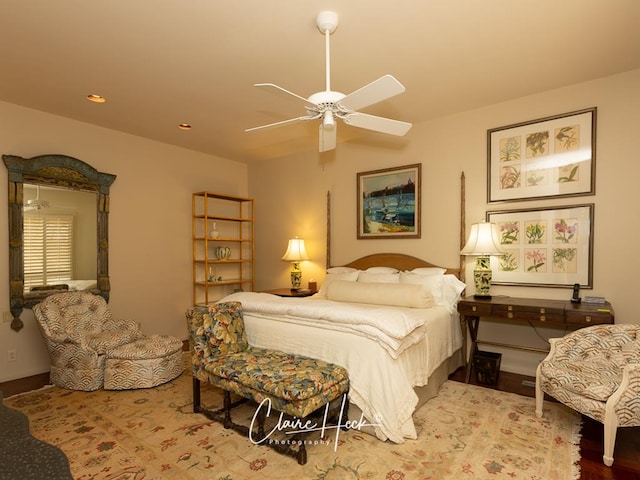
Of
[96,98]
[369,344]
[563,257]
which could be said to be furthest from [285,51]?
[563,257]

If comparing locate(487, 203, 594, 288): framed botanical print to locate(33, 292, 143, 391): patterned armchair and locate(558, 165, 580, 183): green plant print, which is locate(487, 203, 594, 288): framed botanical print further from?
locate(33, 292, 143, 391): patterned armchair

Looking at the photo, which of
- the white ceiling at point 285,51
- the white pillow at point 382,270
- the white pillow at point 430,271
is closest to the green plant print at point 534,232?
the white pillow at point 430,271

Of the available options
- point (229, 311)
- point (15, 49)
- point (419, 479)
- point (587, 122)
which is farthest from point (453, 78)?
point (15, 49)

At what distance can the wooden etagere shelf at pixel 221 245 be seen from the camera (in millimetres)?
5230

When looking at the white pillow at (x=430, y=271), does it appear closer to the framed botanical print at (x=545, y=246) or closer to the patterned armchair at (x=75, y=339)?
the framed botanical print at (x=545, y=246)

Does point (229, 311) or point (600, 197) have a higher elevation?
point (600, 197)

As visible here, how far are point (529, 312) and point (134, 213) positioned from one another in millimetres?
4491

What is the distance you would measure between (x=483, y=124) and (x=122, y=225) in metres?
4.31

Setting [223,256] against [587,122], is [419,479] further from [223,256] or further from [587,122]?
[223,256]

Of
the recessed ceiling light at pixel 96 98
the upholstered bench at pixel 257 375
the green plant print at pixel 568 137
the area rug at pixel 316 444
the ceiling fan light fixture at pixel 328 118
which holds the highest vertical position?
the recessed ceiling light at pixel 96 98

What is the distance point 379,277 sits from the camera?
160 inches

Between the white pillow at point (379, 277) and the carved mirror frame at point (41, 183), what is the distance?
2986mm

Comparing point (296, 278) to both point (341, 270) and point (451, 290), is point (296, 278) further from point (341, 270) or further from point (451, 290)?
point (451, 290)

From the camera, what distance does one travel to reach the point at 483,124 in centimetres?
378
